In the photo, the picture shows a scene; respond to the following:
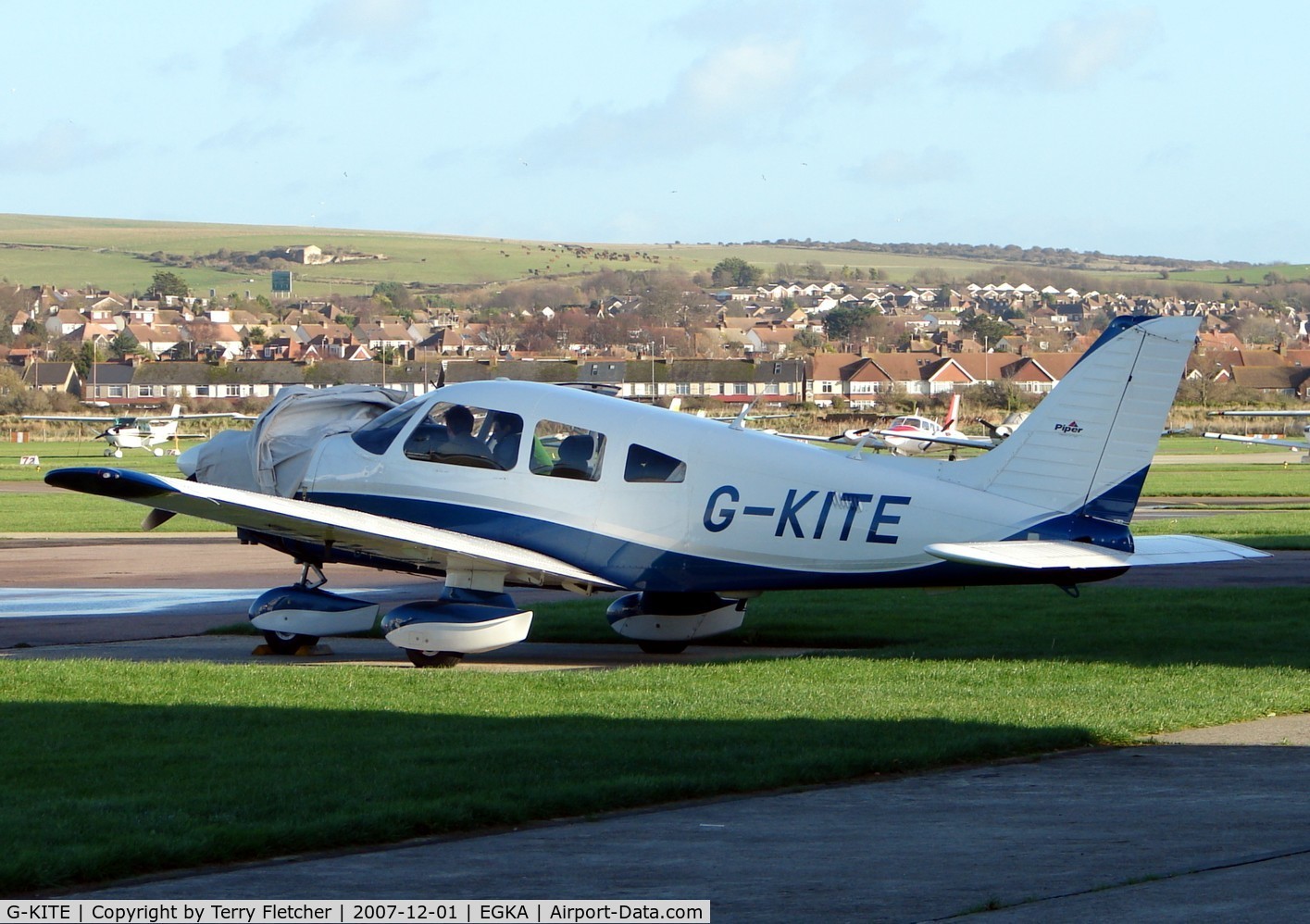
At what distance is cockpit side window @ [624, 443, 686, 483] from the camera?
13805 mm

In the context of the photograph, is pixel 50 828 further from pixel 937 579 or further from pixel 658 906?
pixel 937 579

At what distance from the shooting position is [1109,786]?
334 inches

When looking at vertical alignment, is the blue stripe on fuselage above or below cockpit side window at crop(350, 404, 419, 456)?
below

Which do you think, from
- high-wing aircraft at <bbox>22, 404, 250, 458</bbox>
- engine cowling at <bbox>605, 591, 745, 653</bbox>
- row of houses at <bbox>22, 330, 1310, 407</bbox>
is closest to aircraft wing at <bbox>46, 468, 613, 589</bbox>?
engine cowling at <bbox>605, 591, 745, 653</bbox>

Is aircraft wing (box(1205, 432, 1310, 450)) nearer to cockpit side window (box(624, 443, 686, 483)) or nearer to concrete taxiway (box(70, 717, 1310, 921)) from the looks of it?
cockpit side window (box(624, 443, 686, 483))

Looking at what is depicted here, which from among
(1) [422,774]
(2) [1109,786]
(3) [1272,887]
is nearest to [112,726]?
(1) [422,774]

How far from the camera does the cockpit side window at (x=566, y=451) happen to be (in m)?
14.0

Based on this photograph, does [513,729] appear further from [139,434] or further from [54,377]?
[54,377]

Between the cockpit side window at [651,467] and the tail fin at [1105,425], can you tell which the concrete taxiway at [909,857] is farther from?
the cockpit side window at [651,467]

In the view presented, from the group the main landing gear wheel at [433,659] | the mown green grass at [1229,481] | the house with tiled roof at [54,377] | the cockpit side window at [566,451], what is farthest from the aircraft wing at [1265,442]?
the house with tiled roof at [54,377]

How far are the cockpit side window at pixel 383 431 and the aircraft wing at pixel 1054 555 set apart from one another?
496 centimetres

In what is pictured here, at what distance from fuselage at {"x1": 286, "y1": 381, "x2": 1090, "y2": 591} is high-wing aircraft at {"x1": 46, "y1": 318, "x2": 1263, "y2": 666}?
0.02 meters

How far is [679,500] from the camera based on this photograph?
13773mm
